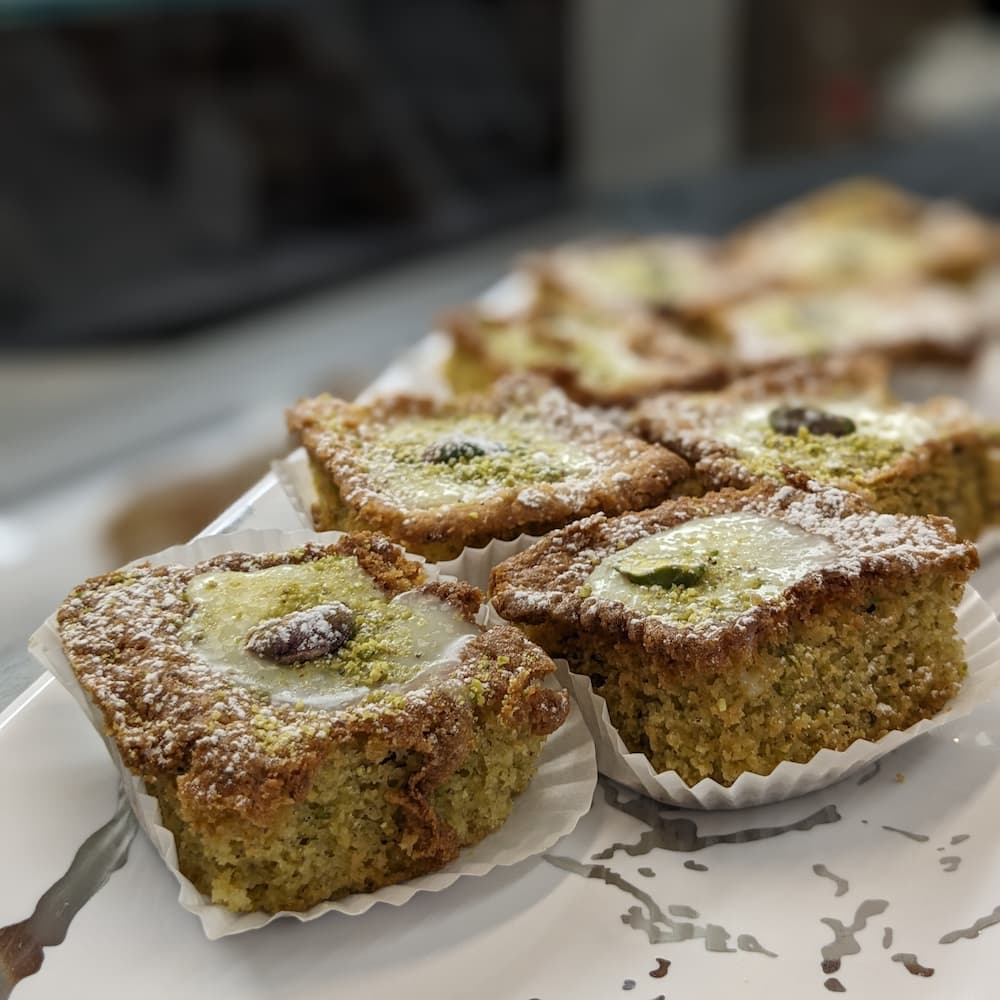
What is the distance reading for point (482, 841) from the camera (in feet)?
4.40

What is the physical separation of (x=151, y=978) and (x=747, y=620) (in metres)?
0.73

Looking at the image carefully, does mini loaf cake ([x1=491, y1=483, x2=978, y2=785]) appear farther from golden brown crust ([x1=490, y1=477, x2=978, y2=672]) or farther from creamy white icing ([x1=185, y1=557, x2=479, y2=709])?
creamy white icing ([x1=185, y1=557, x2=479, y2=709])

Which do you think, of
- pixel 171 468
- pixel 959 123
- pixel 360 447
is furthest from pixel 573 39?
pixel 360 447

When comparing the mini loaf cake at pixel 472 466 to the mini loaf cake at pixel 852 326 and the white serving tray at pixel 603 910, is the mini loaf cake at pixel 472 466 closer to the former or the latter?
the white serving tray at pixel 603 910

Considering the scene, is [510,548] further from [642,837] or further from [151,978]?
[151,978]

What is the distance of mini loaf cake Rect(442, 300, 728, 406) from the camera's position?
232 centimetres

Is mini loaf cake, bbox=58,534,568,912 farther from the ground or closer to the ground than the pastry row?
farther from the ground

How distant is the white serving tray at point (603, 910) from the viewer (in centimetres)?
120

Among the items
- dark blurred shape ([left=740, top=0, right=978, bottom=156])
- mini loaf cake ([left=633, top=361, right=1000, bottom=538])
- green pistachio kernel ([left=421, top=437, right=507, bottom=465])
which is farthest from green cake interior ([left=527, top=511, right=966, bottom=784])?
dark blurred shape ([left=740, top=0, right=978, bottom=156])

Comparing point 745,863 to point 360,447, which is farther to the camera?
point 360,447

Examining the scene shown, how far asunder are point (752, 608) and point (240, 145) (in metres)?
3.12

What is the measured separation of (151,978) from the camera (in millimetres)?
1192

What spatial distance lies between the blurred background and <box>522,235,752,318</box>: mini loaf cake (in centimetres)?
54

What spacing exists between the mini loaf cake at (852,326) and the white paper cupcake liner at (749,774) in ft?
3.55
